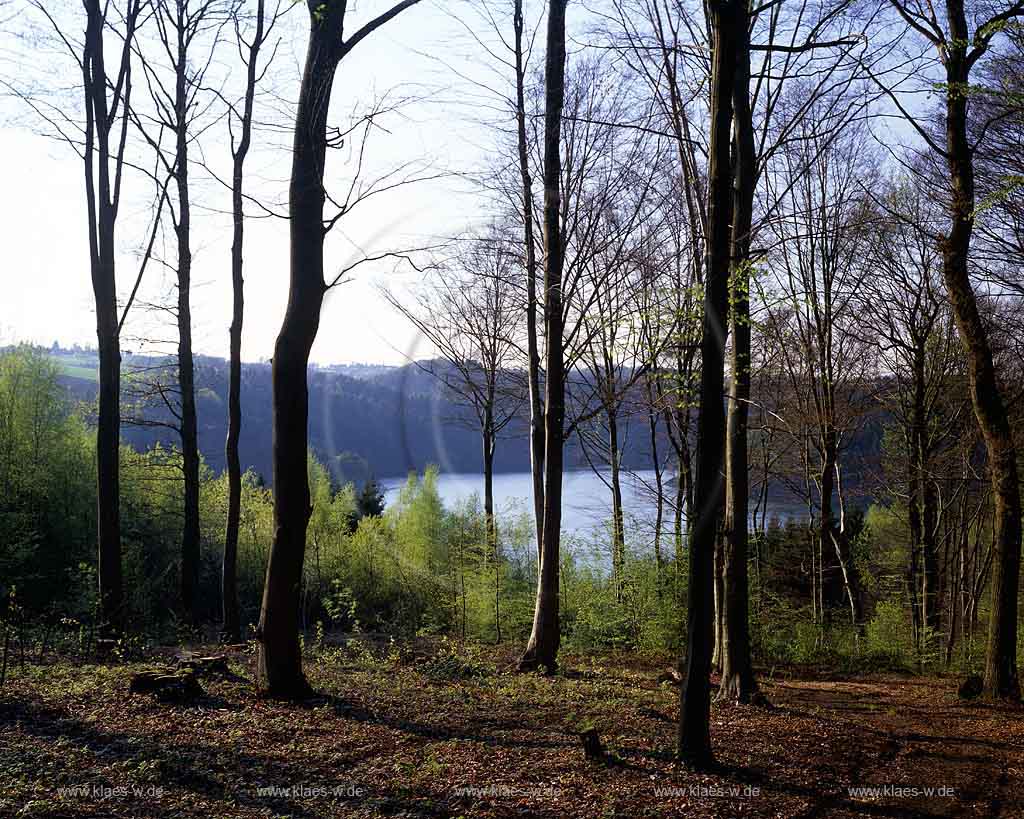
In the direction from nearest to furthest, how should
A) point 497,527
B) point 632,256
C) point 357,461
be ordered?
point 632,256
point 497,527
point 357,461

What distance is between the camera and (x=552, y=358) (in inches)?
366

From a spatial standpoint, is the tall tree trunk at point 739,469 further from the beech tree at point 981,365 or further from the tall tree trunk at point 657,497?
the tall tree trunk at point 657,497

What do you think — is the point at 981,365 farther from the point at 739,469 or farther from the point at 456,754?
the point at 456,754

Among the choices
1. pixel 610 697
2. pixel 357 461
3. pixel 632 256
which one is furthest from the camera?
pixel 357 461

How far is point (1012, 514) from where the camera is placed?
26.1 ft

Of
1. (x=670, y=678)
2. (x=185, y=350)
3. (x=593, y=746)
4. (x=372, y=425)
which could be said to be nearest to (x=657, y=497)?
(x=670, y=678)

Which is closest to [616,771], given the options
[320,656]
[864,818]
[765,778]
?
[765,778]

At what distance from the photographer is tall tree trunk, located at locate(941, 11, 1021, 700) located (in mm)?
7926

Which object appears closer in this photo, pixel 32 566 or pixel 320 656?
pixel 320 656

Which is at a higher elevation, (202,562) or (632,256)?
(632,256)

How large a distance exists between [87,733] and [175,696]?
984 millimetres

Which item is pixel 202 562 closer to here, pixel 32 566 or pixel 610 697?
pixel 32 566

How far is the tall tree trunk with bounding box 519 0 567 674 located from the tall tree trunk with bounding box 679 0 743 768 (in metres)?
4.47

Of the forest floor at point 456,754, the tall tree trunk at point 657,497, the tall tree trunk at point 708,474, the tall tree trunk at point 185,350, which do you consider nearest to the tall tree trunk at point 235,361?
the tall tree trunk at point 185,350
